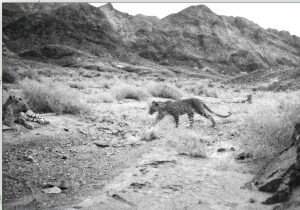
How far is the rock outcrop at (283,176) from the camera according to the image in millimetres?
3840

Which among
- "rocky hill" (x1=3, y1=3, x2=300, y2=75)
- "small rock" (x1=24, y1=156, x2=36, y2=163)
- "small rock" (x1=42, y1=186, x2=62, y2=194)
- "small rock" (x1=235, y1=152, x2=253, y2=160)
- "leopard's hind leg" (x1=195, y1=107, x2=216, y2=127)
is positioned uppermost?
"rocky hill" (x1=3, y1=3, x2=300, y2=75)

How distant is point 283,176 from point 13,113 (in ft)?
18.9

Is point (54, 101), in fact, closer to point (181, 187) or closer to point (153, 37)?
point (181, 187)

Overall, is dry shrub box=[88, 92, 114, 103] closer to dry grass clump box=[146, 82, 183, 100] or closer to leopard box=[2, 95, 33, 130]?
dry grass clump box=[146, 82, 183, 100]

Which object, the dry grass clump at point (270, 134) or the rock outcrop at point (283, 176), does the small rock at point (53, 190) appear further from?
the dry grass clump at point (270, 134)

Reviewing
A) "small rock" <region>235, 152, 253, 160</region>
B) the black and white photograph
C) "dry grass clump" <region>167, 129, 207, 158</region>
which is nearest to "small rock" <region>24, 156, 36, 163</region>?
the black and white photograph

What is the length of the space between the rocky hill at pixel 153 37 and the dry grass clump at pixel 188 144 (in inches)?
1877

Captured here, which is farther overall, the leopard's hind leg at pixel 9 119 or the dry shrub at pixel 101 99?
the dry shrub at pixel 101 99

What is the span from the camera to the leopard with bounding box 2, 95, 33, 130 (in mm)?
6863

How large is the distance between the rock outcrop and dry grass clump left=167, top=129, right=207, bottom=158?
4.88ft

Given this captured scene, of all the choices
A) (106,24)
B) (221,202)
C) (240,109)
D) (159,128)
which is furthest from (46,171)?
(106,24)

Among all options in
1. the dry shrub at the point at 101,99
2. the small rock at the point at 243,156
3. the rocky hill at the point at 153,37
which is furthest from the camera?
the rocky hill at the point at 153,37

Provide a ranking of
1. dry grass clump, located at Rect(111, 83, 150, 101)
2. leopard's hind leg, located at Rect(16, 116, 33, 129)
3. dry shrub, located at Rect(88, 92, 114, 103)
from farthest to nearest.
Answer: dry grass clump, located at Rect(111, 83, 150, 101), dry shrub, located at Rect(88, 92, 114, 103), leopard's hind leg, located at Rect(16, 116, 33, 129)

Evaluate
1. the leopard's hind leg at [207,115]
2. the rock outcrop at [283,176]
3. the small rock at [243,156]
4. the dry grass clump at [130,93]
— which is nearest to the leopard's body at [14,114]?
the leopard's hind leg at [207,115]
